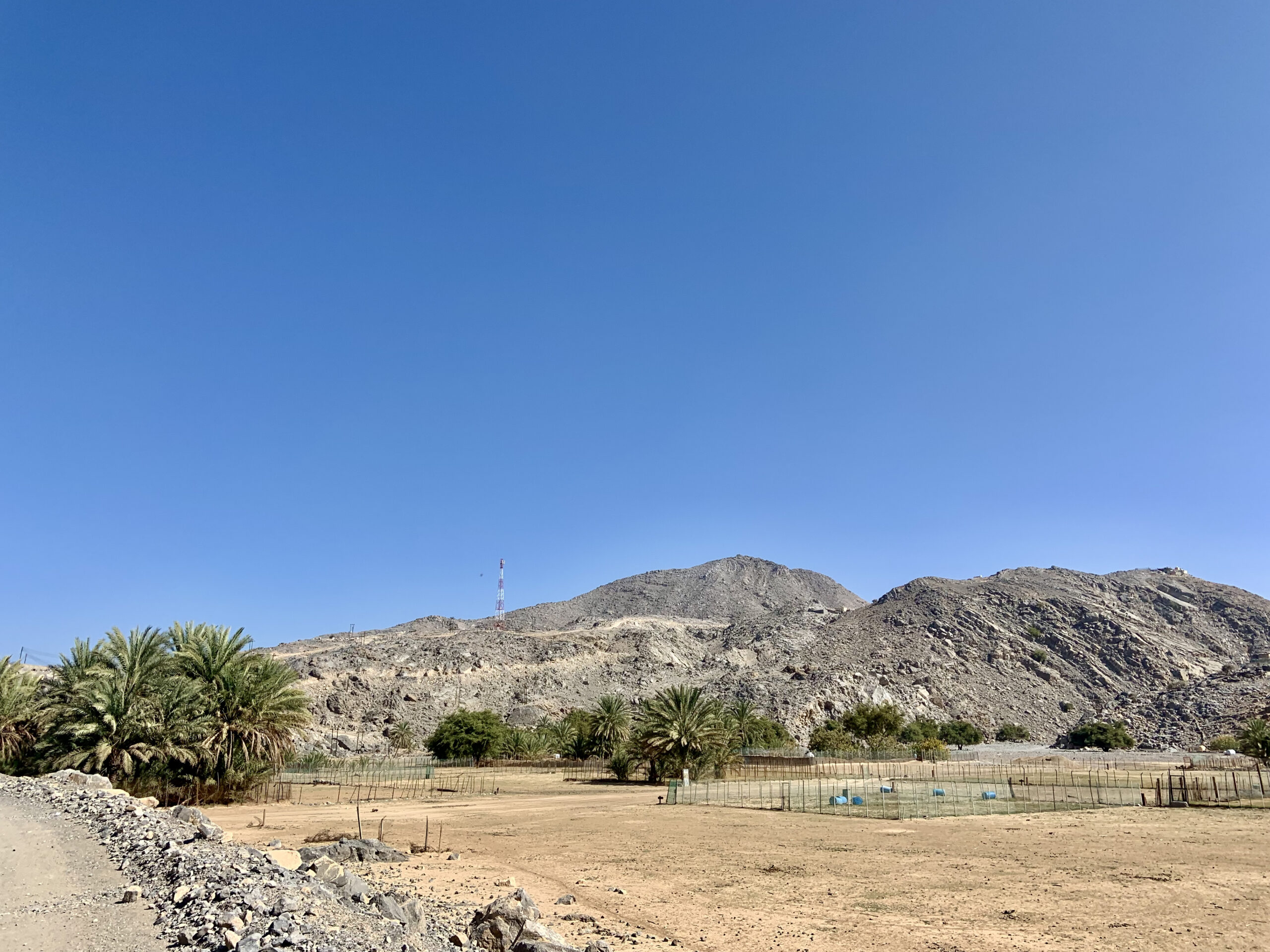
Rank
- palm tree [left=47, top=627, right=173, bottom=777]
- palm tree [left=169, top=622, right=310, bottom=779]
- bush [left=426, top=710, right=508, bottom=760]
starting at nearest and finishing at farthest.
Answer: palm tree [left=47, top=627, right=173, bottom=777]
palm tree [left=169, top=622, right=310, bottom=779]
bush [left=426, top=710, right=508, bottom=760]

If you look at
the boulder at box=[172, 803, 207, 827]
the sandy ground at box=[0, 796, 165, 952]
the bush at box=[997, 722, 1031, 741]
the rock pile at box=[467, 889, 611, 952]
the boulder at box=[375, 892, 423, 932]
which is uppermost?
the sandy ground at box=[0, 796, 165, 952]

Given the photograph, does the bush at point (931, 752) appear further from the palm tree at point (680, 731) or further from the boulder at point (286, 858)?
the boulder at point (286, 858)

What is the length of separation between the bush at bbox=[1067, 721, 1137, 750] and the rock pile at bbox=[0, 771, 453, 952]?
11880cm

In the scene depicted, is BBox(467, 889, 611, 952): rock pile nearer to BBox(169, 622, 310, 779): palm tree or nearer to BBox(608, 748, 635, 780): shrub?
BBox(169, 622, 310, 779): palm tree

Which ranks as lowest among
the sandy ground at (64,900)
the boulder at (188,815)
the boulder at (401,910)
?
the boulder at (188,815)

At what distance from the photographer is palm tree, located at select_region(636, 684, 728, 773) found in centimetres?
5703

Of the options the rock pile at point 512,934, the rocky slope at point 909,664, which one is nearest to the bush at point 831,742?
the rocky slope at point 909,664

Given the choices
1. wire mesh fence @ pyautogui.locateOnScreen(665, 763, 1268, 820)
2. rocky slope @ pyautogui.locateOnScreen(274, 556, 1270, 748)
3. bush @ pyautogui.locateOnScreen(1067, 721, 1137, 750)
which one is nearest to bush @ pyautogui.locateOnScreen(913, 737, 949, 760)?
wire mesh fence @ pyautogui.locateOnScreen(665, 763, 1268, 820)

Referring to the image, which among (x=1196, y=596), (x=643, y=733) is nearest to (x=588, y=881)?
(x=643, y=733)

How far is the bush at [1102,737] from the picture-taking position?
108812 mm

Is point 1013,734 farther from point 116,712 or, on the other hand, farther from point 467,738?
point 116,712

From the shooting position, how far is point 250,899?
1111cm

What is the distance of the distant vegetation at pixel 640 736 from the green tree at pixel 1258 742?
36.2 meters

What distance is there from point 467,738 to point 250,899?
7850 cm
